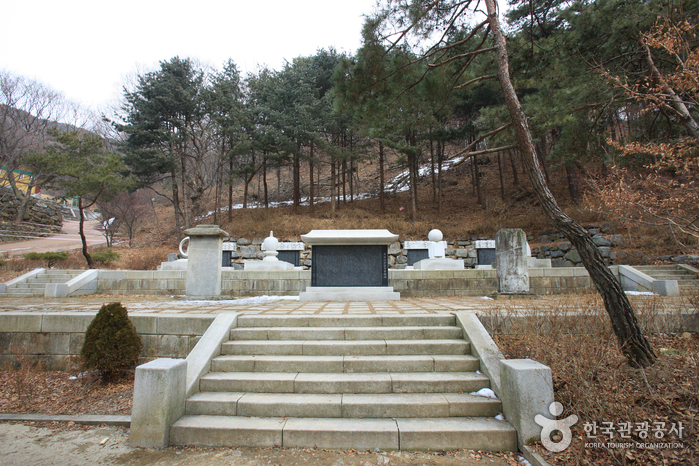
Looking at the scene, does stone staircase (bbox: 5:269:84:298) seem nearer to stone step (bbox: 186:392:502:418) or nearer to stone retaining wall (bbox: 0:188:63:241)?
stone step (bbox: 186:392:502:418)

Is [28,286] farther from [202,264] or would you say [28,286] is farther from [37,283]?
[202,264]

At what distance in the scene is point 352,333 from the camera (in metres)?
4.14

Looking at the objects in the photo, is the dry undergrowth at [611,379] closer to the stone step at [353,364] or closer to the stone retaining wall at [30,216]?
the stone step at [353,364]

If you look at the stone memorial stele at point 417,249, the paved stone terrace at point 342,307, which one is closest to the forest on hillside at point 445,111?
the paved stone terrace at point 342,307

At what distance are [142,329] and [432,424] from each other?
3.82m

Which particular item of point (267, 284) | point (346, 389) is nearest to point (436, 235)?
point (267, 284)

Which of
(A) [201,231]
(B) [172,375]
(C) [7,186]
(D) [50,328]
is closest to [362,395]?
(B) [172,375]

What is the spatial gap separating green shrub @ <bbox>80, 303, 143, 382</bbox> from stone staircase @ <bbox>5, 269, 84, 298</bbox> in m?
9.40

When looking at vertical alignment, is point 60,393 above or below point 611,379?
below

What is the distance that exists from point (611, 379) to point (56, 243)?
29.5 m

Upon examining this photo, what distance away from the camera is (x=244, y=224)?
68.3 feet

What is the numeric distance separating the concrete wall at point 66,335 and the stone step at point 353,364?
2.86 ft

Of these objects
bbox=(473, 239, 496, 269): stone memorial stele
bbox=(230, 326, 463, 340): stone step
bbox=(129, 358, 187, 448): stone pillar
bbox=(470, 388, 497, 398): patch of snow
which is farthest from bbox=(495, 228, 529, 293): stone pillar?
bbox=(473, 239, 496, 269): stone memorial stele

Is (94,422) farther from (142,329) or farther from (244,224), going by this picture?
(244,224)
